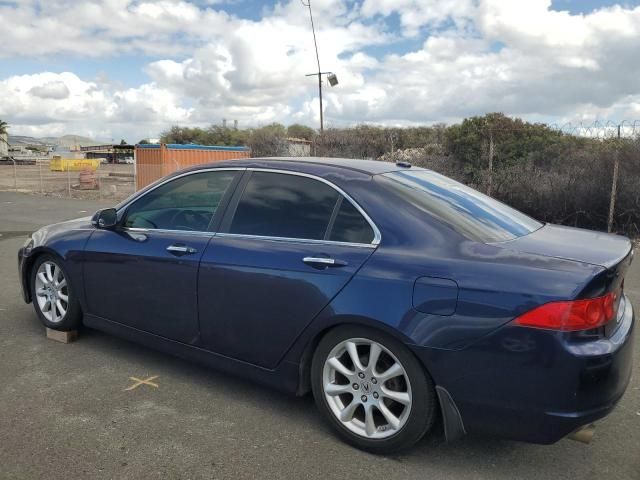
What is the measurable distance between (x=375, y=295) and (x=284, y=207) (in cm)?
92

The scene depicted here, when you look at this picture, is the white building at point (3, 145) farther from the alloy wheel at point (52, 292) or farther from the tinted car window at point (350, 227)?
the tinted car window at point (350, 227)

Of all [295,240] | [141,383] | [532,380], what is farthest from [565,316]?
[141,383]

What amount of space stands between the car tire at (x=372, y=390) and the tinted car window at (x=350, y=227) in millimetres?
501

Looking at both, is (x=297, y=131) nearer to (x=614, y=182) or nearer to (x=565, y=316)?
(x=614, y=182)

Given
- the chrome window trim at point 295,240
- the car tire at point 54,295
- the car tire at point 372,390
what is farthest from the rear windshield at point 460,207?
the car tire at point 54,295

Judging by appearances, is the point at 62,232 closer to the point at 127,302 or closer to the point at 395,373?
the point at 127,302

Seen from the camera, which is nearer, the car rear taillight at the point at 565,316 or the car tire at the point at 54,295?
the car rear taillight at the point at 565,316

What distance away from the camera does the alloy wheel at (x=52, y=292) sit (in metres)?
4.59

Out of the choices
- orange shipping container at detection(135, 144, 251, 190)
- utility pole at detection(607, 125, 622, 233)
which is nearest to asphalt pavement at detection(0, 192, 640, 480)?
utility pole at detection(607, 125, 622, 233)

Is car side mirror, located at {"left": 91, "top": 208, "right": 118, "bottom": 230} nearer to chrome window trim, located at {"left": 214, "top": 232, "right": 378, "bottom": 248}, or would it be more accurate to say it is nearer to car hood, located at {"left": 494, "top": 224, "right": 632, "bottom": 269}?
chrome window trim, located at {"left": 214, "top": 232, "right": 378, "bottom": 248}

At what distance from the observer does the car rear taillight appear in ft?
8.27

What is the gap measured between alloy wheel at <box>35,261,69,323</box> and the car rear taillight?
359 cm

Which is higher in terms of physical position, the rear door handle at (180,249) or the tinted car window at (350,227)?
the tinted car window at (350,227)

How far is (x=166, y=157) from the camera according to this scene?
64.2 feet
